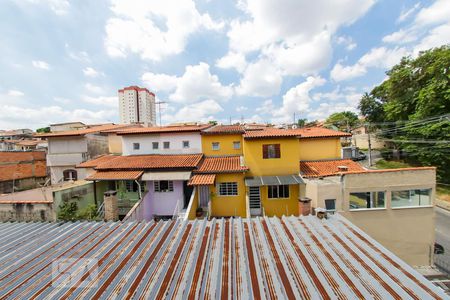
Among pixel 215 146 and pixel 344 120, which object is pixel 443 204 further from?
pixel 344 120

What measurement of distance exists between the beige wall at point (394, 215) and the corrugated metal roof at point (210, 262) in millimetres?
6099

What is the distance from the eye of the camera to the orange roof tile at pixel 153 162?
1666 cm

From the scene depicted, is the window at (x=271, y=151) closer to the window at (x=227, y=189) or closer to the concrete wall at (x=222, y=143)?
the concrete wall at (x=222, y=143)

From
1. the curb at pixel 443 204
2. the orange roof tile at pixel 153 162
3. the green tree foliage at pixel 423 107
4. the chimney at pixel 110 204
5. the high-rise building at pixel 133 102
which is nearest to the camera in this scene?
the chimney at pixel 110 204

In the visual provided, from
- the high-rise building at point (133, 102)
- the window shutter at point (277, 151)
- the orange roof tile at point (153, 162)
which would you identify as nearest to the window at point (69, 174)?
the orange roof tile at point (153, 162)

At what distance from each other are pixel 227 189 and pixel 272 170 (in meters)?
4.32

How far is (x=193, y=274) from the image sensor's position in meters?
4.50

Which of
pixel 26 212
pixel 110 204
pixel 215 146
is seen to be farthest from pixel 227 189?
pixel 26 212

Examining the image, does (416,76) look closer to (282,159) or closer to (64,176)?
(282,159)

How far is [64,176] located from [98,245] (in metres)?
22.5

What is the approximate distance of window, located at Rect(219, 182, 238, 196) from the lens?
55.9 ft

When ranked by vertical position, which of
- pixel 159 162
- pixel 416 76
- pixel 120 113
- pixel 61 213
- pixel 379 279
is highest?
pixel 120 113

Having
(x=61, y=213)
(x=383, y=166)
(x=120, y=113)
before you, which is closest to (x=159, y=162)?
(x=61, y=213)

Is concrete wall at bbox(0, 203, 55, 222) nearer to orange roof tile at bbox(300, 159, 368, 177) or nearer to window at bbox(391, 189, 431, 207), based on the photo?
orange roof tile at bbox(300, 159, 368, 177)
